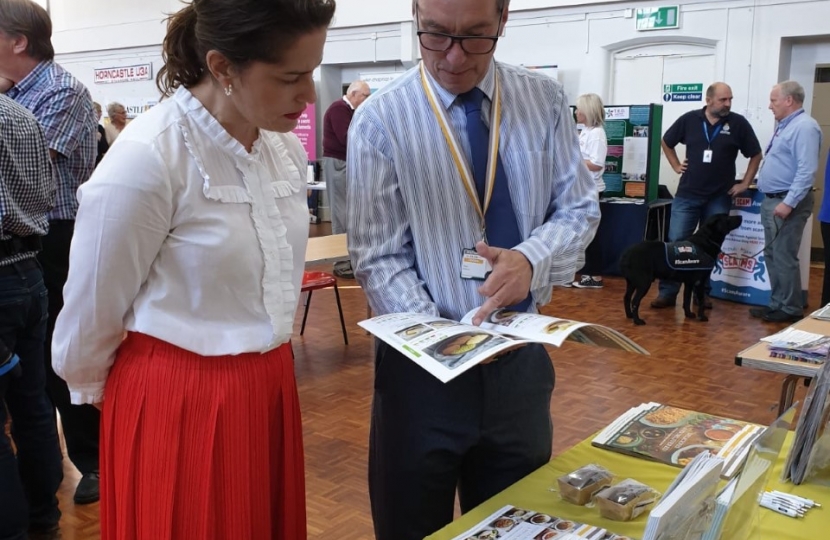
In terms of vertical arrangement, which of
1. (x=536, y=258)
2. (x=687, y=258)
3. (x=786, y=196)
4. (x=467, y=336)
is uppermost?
(x=536, y=258)

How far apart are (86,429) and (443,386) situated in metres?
1.97

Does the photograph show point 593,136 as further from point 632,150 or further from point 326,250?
point 326,250

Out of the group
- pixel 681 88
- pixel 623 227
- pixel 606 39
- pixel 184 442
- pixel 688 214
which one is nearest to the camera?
pixel 184 442

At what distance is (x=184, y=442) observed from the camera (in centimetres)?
138

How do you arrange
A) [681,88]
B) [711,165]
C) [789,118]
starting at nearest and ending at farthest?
[789,118]
[711,165]
[681,88]

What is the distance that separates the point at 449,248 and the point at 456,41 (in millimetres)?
383

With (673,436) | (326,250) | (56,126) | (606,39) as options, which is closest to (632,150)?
(606,39)

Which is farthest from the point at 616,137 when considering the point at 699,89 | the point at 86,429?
the point at 86,429

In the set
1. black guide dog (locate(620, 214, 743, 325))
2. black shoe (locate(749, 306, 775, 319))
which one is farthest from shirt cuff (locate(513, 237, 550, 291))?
black shoe (locate(749, 306, 775, 319))

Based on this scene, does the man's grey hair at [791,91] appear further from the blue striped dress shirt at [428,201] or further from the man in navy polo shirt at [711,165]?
the blue striped dress shirt at [428,201]

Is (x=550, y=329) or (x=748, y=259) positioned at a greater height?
(x=550, y=329)

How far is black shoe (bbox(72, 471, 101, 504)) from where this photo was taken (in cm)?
296

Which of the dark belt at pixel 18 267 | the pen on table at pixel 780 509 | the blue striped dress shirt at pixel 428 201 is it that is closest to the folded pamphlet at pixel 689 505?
the pen on table at pixel 780 509

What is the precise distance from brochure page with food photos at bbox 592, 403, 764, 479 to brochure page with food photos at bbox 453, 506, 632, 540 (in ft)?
1.24
